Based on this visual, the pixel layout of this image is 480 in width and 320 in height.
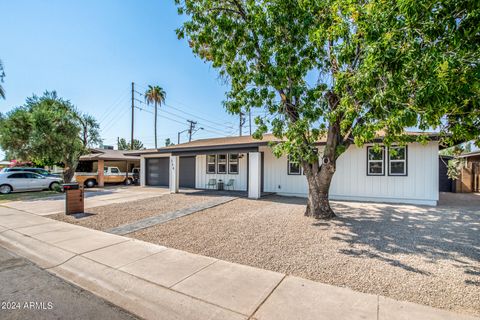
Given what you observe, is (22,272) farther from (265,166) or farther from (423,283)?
(265,166)

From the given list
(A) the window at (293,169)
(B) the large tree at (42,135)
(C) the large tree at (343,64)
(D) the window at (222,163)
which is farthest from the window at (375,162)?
(B) the large tree at (42,135)

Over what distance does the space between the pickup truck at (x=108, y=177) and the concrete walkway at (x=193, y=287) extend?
51.5 ft

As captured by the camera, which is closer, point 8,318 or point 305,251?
point 8,318

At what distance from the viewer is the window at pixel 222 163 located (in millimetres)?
15547

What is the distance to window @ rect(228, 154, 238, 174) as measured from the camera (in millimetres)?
15141

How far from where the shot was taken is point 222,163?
15.6 meters

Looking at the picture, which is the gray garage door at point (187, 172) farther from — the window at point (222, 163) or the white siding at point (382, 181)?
the white siding at point (382, 181)

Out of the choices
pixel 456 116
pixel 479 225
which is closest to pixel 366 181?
pixel 479 225

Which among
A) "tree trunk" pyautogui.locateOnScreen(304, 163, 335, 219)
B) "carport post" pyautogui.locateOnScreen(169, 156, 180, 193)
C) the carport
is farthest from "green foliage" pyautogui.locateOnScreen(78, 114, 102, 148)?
"tree trunk" pyautogui.locateOnScreen(304, 163, 335, 219)

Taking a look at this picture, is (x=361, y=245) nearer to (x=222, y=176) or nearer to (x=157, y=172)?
(x=222, y=176)

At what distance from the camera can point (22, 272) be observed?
13.8 feet

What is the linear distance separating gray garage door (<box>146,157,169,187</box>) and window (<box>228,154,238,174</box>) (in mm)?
5926

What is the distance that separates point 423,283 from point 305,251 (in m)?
1.92

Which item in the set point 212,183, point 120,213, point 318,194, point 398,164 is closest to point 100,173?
point 212,183
